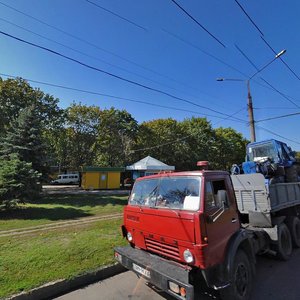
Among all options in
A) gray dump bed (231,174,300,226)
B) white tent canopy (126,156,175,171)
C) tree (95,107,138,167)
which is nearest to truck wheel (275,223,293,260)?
gray dump bed (231,174,300,226)

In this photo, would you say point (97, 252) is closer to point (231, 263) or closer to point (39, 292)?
point (39, 292)

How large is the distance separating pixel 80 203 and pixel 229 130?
4656 centimetres

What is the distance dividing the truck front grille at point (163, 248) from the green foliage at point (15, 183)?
1001cm

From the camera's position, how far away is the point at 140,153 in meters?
40.5

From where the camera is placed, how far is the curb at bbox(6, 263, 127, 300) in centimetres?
456

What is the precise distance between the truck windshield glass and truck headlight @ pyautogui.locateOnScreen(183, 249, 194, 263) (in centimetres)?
703

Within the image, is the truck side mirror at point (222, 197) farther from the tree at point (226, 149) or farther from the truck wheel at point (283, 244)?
the tree at point (226, 149)

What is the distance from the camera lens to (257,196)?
641 cm

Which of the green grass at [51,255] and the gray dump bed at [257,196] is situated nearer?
the green grass at [51,255]

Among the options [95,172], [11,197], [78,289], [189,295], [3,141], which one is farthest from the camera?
[95,172]

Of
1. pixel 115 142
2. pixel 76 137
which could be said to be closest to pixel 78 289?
pixel 115 142

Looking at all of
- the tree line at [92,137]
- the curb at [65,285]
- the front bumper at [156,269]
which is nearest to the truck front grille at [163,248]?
the front bumper at [156,269]

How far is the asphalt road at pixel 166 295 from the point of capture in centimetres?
463

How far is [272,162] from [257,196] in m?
3.84
